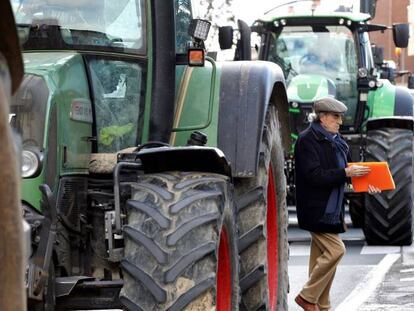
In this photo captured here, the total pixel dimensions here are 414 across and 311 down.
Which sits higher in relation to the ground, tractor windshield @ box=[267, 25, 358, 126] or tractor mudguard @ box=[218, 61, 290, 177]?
tractor mudguard @ box=[218, 61, 290, 177]

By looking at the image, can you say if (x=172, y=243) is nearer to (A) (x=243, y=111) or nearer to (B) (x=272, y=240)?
(A) (x=243, y=111)

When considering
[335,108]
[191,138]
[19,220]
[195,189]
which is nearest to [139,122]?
[191,138]

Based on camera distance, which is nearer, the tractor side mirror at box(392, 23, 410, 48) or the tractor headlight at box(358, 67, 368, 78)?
the tractor headlight at box(358, 67, 368, 78)

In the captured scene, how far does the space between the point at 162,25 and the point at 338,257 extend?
291 cm

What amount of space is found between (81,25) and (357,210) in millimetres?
10400

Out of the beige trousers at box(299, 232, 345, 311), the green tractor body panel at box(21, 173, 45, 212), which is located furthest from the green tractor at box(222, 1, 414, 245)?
the green tractor body panel at box(21, 173, 45, 212)

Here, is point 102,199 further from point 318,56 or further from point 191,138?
point 318,56

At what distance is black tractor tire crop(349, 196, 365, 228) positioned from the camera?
1613cm

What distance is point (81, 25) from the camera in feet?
23.5

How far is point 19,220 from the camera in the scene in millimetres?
3320

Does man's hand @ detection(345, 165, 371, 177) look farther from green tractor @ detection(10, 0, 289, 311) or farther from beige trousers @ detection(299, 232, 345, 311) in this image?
green tractor @ detection(10, 0, 289, 311)

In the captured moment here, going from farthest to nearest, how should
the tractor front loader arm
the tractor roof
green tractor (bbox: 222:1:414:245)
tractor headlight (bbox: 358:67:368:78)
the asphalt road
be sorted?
1. the tractor roof
2. tractor headlight (bbox: 358:67:368:78)
3. green tractor (bbox: 222:1:414:245)
4. the asphalt road
5. the tractor front loader arm

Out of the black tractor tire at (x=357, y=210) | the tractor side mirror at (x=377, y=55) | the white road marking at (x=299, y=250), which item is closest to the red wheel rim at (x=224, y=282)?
the white road marking at (x=299, y=250)

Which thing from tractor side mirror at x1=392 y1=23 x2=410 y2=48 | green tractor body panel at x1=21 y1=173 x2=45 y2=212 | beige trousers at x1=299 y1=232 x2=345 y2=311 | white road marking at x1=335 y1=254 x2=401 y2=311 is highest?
green tractor body panel at x1=21 y1=173 x2=45 y2=212
